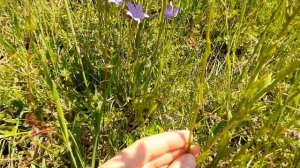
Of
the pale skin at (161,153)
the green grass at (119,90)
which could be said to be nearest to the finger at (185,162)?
the pale skin at (161,153)

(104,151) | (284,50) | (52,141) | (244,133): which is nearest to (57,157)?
(52,141)

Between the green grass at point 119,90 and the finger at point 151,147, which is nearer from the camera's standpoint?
the finger at point 151,147

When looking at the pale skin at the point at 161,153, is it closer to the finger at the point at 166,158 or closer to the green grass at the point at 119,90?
the finger at the point at 166,158

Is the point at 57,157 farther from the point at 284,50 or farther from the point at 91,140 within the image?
the point at 284,50

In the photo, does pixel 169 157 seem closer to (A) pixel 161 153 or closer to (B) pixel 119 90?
(A) pixel 161 153

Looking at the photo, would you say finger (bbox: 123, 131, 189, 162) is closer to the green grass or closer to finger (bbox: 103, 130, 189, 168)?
→ finger (bbox: 103, 130, 189, 168)

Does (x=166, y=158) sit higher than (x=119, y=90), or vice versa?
(x=119, y=90)

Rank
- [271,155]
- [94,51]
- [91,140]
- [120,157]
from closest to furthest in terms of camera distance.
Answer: [120,157] < [271,155] < [91,140] < [94,51]

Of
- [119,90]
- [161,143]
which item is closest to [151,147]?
[161,143]
